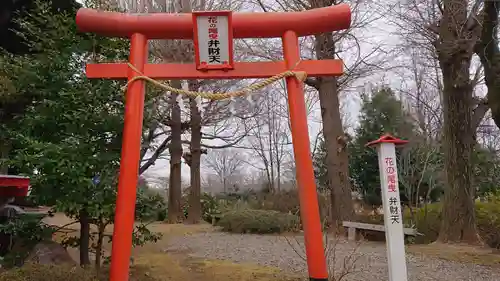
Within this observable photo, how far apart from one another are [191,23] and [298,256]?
16.4 ft

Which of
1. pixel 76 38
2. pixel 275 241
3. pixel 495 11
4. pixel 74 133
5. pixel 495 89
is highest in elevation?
pixel 495 11

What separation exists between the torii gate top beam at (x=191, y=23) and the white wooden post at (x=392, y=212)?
1449 millimetres

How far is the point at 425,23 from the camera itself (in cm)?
869

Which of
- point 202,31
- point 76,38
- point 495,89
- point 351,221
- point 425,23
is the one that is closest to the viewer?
point 202,31

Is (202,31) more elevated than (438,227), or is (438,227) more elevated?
(202,31)

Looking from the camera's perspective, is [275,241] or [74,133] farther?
[275,241]

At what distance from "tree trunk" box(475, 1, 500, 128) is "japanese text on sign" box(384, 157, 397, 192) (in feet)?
12.2

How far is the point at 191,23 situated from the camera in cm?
445

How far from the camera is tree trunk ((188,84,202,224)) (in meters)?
14.3

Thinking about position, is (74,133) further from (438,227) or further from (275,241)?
(438,227)

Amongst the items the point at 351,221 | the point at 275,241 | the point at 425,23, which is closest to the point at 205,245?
the point at 275,241

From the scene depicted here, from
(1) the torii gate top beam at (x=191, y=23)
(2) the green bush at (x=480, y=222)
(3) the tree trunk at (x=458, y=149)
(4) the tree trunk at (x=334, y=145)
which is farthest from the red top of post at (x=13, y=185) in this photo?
(2) the green bush at (x=480, y=222)

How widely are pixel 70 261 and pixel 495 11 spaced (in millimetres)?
7877

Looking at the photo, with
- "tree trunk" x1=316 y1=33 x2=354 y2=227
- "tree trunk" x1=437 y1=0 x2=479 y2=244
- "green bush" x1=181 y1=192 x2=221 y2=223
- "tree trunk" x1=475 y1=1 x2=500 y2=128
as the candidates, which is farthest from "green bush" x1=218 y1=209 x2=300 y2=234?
→ "tree trunk" x1=475 y1=1 x2=500 y2=128
